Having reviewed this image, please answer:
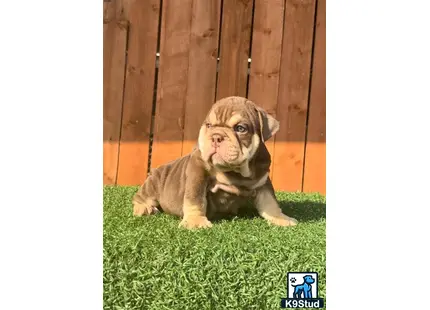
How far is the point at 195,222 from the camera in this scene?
2.38 metres

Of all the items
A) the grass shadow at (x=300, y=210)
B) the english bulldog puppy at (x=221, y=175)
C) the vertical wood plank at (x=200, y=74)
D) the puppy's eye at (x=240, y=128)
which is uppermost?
the vertical wood plank at (x=200, y=74)

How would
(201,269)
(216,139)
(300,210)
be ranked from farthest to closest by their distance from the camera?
(300,210)
(216,139)
(201,269)

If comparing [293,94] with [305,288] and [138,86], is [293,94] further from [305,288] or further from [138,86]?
[305,288]

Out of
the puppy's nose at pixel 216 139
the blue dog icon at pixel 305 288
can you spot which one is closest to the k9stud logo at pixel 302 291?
the blue dog icon at pixel 305 288

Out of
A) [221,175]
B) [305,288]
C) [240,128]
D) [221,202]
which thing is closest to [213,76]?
[240,128]

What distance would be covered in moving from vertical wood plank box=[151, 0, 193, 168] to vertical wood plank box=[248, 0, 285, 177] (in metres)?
0.30

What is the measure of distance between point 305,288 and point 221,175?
1.92ft

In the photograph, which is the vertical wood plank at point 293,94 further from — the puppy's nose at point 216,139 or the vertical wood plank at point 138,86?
the vertical wood plank at point 138,86

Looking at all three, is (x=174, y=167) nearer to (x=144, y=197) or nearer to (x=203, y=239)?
(x=144, y=197)

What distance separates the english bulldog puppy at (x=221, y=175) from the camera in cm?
235

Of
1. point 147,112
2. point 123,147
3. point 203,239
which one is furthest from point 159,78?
point 203,239

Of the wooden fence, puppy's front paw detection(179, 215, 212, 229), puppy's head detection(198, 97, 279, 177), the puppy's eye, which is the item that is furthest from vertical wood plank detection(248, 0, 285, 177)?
puppy's front paw detection(179, 215, 212, 229)

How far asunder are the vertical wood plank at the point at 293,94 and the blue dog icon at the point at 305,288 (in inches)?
19.4

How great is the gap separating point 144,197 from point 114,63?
2.04ft
